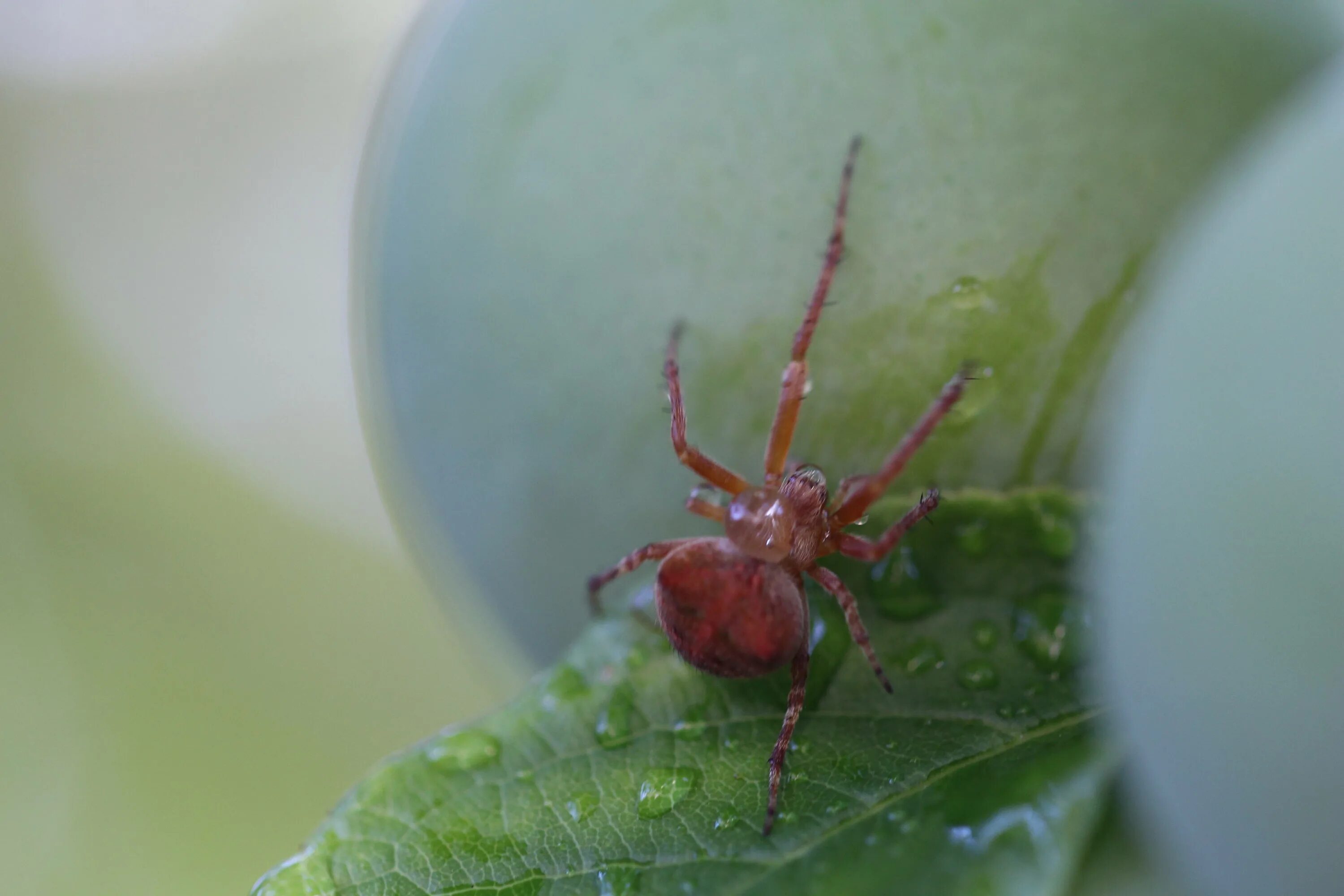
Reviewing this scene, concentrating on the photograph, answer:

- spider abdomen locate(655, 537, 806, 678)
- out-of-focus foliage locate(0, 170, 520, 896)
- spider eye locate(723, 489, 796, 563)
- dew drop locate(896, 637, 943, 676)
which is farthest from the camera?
out-of-focus foliage locate(0, 170, 520, 896)

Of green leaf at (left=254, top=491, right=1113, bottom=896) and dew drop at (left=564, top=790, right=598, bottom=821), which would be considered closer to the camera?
green leaf at (left=254, top=491, right=1113, bottom=896)

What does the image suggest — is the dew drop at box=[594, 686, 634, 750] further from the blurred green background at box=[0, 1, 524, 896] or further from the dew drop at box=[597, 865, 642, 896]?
the blurred green background at box=[0, 1, 524, 896]

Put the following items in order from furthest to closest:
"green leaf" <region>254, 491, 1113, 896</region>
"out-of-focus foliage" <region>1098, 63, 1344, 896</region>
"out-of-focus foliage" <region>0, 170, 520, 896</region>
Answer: "out-of-focus foliage" <region>0, 170, 520, 896</region> < "green leaf" <region>254, 491, 1113, 896</region> < "out-of-focus foliage" <region>1098, 63, 1344, 896</region>

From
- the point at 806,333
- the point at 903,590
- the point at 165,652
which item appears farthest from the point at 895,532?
the point at 165,652

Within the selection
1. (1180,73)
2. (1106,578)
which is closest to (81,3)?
(1180,73)

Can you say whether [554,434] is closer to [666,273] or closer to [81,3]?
[666,273]

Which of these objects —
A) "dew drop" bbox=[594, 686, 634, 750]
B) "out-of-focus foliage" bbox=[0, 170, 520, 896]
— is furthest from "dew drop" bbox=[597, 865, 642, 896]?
"out-of-focus foliage" bbox=[0, 170, 520, 896]

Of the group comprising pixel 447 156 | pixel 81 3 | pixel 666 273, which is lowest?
pixel 666 273
